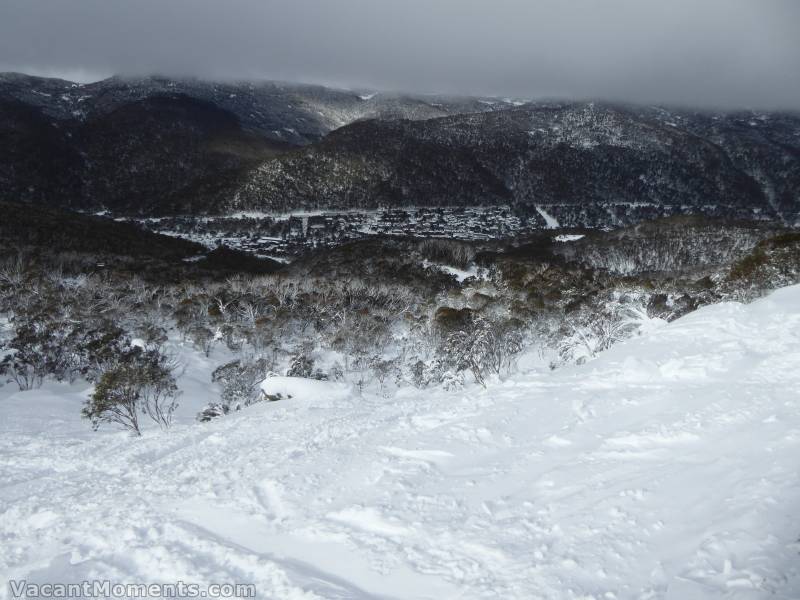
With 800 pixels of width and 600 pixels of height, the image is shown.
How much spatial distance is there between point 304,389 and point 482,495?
14257mm

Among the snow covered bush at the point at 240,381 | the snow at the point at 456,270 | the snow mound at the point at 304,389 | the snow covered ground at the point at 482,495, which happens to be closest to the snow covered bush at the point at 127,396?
the snow covered bush at the point at 240,381

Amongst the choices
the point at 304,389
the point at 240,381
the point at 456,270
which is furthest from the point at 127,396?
the point at 456,270

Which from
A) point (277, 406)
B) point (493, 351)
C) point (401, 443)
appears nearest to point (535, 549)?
point (401, 443)

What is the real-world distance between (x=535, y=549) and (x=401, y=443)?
18.4ft

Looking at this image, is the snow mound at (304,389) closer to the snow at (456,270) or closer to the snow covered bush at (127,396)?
the snow covered bush at (127,396)

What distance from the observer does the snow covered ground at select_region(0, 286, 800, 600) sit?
7.00 meters

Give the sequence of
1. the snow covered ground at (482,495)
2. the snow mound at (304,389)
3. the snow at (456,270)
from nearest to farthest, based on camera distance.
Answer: the snow covered ground at (482,495) < the snow mound at (304,389) < the snow at (456,270)

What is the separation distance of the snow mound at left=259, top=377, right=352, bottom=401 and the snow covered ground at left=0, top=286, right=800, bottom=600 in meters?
5.10

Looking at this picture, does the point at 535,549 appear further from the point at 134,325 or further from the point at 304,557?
the point at 134,325

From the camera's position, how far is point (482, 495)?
31.3 ft

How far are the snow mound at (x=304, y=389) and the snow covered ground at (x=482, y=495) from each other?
16.7 feet

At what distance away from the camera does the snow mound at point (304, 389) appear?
21422mm

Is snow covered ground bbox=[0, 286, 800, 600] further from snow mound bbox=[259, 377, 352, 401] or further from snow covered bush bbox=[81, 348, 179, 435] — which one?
snow covered bush bbox=[81, 348, 179, 435]

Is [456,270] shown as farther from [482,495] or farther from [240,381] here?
[482,495]
